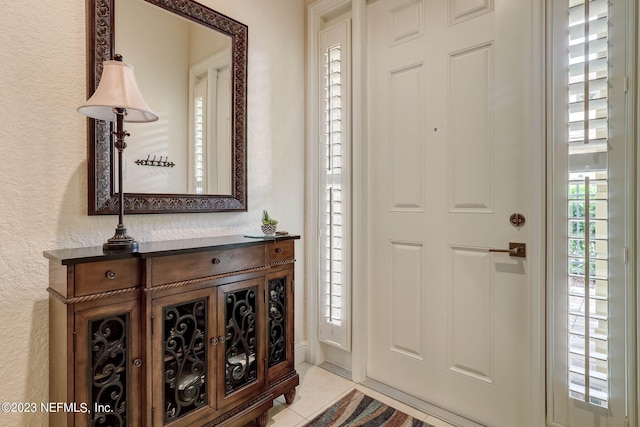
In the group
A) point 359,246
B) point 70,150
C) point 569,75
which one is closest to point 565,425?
point 359,246

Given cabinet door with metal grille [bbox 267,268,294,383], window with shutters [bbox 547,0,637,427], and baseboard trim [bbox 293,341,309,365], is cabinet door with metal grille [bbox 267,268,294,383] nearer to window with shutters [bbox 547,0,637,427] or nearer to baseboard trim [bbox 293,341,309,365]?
baseboard trim [bbox 293,341,309,365]

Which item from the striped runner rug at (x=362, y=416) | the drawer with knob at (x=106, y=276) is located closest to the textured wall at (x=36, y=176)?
the drawer with knob at (x=106, y=276)

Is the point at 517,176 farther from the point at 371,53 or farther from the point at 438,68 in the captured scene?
the point at 371,53

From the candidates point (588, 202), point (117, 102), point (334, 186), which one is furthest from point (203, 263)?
point (588, 202)

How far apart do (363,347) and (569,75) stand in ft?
6.07

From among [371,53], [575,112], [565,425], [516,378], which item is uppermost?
[371,53]

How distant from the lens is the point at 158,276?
4.27 feet

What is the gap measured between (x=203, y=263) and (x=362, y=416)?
1.22 m

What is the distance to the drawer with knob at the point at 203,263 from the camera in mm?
1314

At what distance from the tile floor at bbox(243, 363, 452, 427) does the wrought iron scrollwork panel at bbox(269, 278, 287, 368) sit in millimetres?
297

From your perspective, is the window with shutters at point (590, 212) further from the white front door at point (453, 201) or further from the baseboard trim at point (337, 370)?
the baseboard trim at point (337, 370)

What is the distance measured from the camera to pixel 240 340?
160cm

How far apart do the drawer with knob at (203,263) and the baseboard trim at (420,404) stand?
1141 millimetres

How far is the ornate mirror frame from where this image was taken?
143 centimetres
